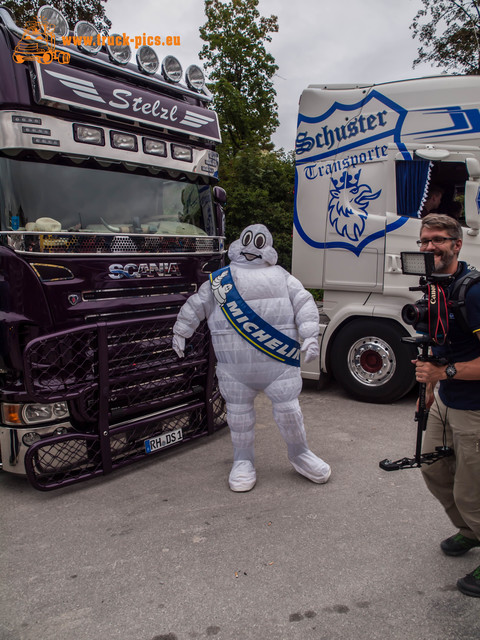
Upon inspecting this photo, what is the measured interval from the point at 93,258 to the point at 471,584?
297 cm

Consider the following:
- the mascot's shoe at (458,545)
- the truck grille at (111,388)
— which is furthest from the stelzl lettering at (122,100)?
the mascot's shoe at (458,545)

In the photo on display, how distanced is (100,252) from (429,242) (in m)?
2.30

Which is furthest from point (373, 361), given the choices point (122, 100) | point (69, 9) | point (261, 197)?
point (69, 9)

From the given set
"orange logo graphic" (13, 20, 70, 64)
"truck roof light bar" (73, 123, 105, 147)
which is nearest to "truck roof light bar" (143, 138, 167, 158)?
"truck roof light bar" (73, 123, 105, 147)

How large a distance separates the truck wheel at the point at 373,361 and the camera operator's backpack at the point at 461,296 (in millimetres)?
2923

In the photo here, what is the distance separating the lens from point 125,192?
404cm

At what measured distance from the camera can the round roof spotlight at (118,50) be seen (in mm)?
3953

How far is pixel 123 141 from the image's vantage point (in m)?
3.92

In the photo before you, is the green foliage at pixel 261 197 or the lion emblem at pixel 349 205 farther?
the green foliage at pixel 261 197

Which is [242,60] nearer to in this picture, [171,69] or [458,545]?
[171,69]

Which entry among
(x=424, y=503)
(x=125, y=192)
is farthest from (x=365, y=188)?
(x=424, y=503)

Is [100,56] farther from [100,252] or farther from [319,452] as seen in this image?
[319,452]

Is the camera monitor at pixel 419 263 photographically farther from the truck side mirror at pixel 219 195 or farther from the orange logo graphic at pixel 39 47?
the truck side mirror at pixel 219 195

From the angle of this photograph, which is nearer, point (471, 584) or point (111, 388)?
point (471, 584)
